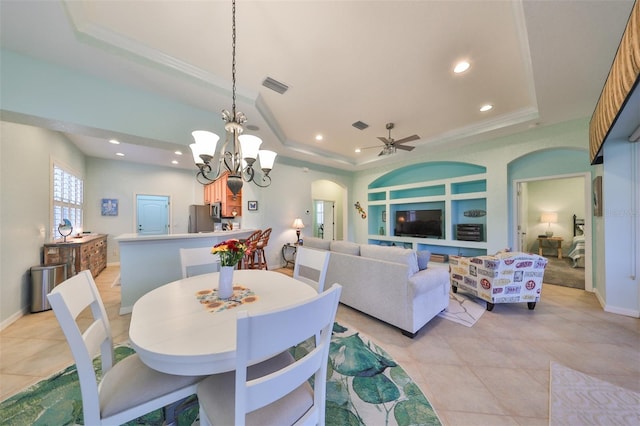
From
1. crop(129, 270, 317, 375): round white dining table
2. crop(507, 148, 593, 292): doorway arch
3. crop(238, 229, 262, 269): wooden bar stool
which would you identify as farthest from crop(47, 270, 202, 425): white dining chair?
crop(507, 148, 593, 292): doorway arch

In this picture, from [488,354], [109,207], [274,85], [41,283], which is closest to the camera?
[488,354]

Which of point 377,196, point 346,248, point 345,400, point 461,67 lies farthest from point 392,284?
point 377,196

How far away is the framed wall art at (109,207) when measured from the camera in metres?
5.34

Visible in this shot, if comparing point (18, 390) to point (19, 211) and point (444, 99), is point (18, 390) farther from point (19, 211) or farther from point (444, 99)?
point (444, 99)

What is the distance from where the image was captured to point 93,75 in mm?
2227

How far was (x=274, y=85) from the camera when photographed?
2.65m

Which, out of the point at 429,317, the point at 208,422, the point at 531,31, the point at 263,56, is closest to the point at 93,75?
the point at 263,56

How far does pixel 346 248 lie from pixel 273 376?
2.20 metres

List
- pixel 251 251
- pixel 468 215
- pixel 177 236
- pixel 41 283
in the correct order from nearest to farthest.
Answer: pixel 41 283 < pixel 177 236 < pixel 251 251 < pixel 468 215

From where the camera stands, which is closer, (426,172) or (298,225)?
(298,225)

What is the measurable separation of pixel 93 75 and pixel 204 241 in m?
2.20

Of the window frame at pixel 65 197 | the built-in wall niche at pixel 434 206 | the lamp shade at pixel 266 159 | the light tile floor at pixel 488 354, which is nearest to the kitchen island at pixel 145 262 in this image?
the light tile floor at pixel 488 354

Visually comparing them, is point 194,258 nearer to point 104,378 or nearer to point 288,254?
point 104,378

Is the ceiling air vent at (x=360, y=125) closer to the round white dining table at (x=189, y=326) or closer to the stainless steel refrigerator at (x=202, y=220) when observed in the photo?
the round white dining table at (x=189, y=326)
